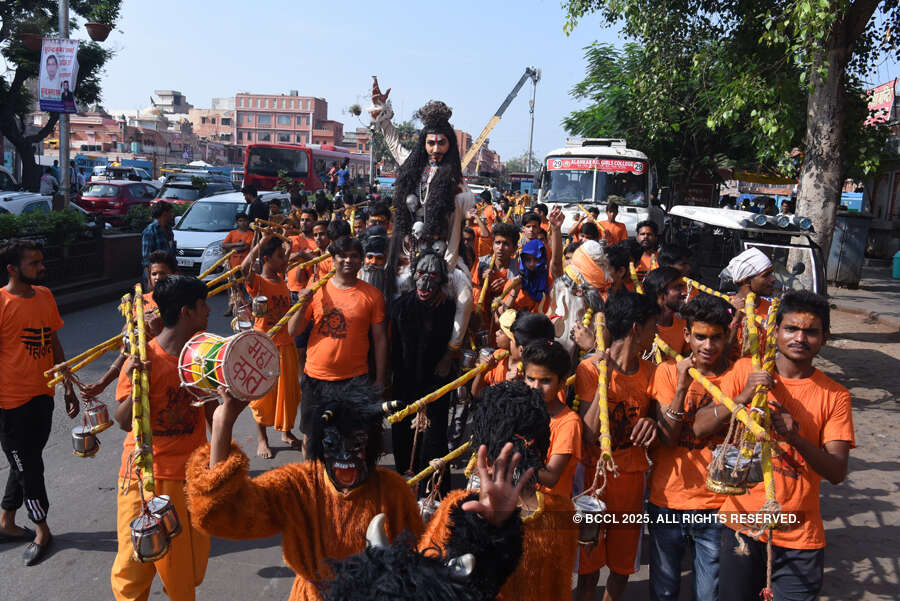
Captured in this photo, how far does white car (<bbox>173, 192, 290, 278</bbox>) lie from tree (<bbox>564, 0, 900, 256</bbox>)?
26.0ft

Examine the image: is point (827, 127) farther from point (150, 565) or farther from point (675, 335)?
point (150, 565)

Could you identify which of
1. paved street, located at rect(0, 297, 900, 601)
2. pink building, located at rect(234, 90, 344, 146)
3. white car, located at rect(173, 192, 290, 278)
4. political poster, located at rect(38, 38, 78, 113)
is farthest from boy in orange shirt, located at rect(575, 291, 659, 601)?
pink building, located at rect(234, 90, 344, 146)

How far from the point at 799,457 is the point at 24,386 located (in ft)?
14.8

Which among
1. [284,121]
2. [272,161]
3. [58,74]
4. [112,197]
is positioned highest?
[284,121]

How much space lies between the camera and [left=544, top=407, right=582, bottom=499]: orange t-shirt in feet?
10.4

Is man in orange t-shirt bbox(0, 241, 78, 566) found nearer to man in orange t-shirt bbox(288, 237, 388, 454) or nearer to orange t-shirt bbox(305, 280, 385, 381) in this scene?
man in orange t-shirt bbox(288, 237, 388, 454)

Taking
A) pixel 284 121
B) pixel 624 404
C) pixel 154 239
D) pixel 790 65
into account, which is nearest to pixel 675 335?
pixel 624 404

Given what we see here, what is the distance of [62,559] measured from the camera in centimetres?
A: 447

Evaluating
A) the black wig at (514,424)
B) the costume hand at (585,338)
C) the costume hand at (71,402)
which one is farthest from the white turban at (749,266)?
the costume hand at (71,402)

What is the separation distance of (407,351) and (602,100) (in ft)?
74.5

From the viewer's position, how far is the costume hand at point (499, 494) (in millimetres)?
1883

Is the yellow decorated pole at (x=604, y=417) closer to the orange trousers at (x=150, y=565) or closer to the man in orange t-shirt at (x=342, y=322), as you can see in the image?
the orange trousers at (x=150, y=565)

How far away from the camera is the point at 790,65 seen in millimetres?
11961

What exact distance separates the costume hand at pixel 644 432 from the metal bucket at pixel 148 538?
2145mm
